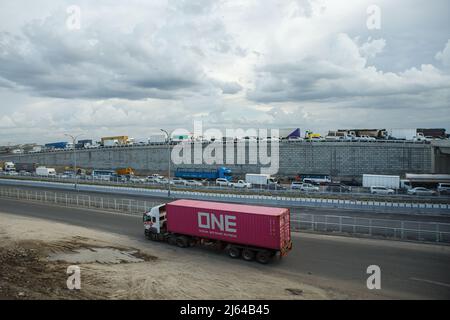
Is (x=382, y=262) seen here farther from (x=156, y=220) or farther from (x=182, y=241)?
(x=156, y=220)

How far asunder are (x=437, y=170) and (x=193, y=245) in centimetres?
5389

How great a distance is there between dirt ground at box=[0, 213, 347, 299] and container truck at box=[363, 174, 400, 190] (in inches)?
1325

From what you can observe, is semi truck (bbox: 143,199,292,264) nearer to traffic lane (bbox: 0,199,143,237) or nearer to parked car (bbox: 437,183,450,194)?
traffic lane (bbox: 0,199,143,237)

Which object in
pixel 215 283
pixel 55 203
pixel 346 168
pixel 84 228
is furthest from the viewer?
pixel 346 168

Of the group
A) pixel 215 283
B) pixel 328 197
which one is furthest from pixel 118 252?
pixel 328 197

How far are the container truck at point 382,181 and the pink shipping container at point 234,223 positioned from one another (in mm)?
30973

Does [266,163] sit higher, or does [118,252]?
[266,163]

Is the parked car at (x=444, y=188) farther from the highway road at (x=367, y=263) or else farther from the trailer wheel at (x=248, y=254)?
the trailer wheel at (x=248, y=254)

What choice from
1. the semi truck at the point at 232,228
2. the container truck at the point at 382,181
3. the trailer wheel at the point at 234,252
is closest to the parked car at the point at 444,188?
the container truck at the point at 382,181

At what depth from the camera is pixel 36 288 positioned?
1391cm

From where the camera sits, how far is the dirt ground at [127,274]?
14086 mm

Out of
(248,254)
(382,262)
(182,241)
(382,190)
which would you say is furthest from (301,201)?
(248,254)

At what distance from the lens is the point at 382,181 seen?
1789 inches

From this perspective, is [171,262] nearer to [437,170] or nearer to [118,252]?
[118,252]
